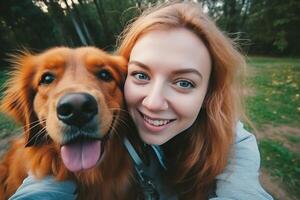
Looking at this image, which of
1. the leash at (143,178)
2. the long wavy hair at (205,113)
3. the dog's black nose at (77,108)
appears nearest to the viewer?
the dog's black nose at (77,108)

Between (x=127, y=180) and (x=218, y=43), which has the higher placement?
(x=218, y=43)

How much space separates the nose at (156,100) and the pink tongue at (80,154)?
0.50 meters

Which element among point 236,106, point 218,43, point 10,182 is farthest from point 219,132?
point 10,182

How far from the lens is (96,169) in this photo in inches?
102

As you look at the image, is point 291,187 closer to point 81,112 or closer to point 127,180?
point 127,180

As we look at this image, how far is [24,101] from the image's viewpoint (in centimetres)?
268

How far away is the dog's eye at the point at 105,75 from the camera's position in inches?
101

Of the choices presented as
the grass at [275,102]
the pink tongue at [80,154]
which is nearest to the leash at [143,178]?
the pink tongue at [80,154]

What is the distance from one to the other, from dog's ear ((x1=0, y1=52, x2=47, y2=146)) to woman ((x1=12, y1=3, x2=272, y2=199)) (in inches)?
15.6

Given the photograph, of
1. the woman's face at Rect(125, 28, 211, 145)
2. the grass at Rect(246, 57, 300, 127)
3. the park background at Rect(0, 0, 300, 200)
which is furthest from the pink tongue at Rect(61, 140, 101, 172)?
the grass at Rect(246, 57, 300, 127)

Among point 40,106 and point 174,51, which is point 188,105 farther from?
point 40,106

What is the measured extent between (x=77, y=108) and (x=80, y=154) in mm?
411

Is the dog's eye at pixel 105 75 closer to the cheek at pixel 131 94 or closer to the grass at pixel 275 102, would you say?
the cheek at pixel 131 94

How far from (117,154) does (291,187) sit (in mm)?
2403
